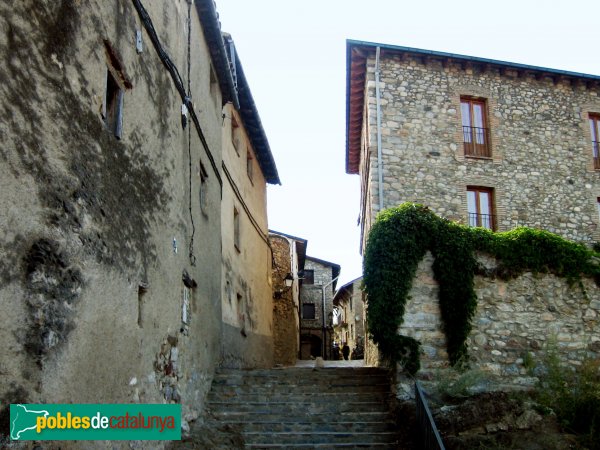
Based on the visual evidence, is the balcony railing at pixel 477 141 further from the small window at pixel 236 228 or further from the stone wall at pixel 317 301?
the stone wall at pixel 317 301

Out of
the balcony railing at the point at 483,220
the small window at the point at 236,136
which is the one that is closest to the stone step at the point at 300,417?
the balcony railing at the point at 483,220

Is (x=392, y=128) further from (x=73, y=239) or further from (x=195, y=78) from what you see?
(x=73, y=239)

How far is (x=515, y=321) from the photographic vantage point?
10.4 meters

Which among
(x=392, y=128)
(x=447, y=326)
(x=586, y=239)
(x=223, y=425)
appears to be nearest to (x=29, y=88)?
(x=223, y=425)

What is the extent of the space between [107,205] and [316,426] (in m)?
4.55

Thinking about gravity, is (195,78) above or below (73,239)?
above

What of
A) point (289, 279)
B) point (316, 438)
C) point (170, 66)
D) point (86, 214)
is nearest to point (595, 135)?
point (289, 279)

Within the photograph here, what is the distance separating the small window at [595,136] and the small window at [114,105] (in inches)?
505

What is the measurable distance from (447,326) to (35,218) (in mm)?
7344

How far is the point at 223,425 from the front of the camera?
27.6ft

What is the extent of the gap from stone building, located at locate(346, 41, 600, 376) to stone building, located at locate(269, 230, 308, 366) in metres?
7.98

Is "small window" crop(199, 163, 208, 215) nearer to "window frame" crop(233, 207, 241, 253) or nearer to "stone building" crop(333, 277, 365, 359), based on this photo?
"window frame" crop(233, 207, 241, 253)

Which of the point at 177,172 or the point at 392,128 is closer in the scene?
the point at 177,172

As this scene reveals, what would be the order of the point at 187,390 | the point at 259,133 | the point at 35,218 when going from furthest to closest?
1. the point at 259,133
2. the point at 187,390
3. the point at 35,218
